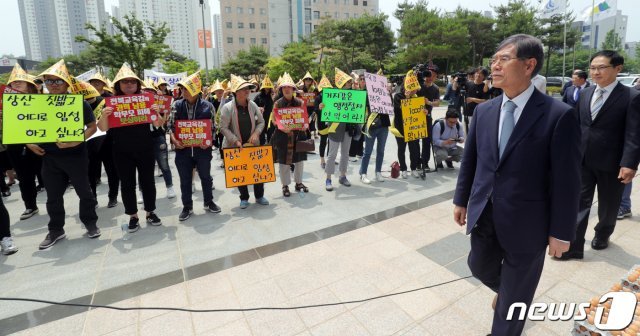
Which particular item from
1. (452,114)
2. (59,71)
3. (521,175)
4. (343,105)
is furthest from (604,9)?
(59,71)

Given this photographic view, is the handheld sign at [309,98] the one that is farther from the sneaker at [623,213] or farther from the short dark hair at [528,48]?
the short dark hair at [528,48]

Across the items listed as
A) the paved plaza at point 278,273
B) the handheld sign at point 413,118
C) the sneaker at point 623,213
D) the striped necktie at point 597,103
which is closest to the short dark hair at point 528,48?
the paved plaza at point 278,273

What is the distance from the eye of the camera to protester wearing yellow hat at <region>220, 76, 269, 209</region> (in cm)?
514

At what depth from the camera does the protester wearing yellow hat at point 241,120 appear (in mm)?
5137

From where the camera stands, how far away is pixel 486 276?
2373 mm

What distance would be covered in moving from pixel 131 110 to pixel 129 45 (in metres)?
21.3

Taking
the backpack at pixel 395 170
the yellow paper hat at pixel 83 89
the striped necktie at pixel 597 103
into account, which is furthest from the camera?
the backpack at pixel 395 170

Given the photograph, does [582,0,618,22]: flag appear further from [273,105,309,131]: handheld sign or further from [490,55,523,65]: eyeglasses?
[490,55,523,65]: eyeglasses

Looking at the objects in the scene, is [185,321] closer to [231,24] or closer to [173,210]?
[173,210]

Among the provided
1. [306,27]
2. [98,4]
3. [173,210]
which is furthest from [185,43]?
[173,210]

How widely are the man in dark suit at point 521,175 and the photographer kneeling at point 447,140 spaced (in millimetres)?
5221

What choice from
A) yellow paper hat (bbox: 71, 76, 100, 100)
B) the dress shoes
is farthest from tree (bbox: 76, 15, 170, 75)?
the dress shoes

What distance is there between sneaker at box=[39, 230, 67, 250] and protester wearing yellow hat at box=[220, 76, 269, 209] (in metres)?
2.31

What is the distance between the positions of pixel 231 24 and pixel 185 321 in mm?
69788
